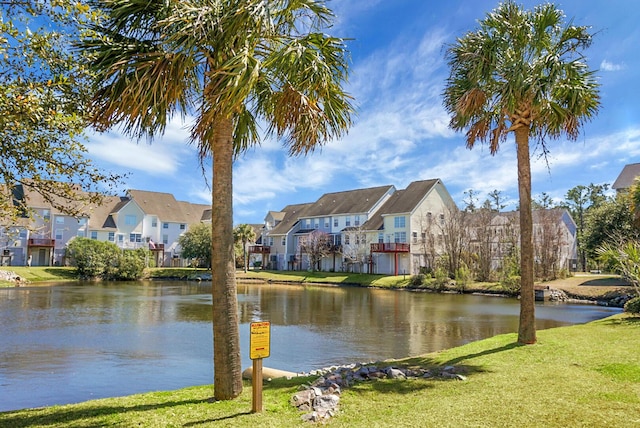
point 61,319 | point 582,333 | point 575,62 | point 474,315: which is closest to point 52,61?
point 575,62

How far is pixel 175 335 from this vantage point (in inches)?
675

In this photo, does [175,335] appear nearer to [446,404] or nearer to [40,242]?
[446,404]

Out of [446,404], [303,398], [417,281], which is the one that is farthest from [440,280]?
[303,398]

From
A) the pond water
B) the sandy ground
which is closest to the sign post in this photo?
the pond water

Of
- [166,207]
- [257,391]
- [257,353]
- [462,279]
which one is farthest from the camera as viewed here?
[166,207]

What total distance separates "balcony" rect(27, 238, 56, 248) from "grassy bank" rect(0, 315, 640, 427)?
5778 cm

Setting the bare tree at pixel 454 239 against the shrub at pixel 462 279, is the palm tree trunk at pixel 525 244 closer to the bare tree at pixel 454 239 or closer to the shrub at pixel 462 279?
the shrub at pixel 462 279

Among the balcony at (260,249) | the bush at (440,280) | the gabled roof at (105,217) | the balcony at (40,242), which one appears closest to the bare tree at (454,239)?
the bush at (440,280)

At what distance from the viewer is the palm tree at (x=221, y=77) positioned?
6020 millimetres

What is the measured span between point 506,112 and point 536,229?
37464mm

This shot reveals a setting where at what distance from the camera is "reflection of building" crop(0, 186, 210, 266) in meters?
55.8

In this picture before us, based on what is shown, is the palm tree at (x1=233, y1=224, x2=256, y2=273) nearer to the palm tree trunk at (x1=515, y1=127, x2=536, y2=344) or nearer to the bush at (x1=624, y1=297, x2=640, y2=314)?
the bush at (x1=624, y1=297, x2=640, y2=314)

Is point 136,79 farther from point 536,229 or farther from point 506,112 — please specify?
point 536,229

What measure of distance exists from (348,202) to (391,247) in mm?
11939
